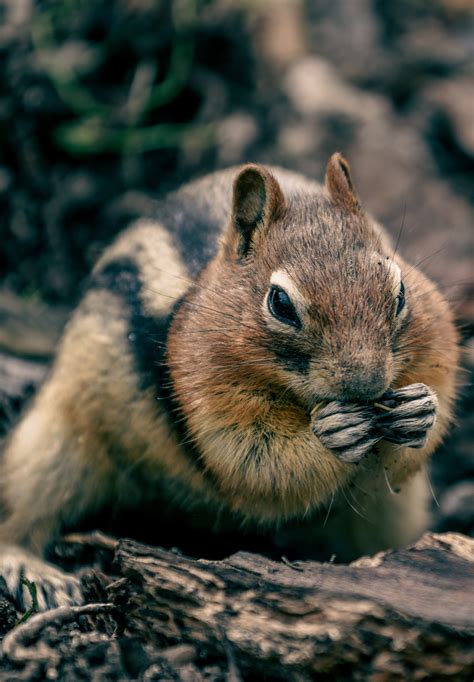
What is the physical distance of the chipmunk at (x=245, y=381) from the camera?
141 inches

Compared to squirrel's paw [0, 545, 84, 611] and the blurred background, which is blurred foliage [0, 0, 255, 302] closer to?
the blurred background

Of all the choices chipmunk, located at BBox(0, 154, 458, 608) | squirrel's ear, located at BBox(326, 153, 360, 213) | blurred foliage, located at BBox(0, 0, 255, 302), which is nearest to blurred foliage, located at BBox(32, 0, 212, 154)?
blurred foliage, located at BBox(0, 0, 255, 302)

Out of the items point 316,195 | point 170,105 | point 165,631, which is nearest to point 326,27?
point 170,105

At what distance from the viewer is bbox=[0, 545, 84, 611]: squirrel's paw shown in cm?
421

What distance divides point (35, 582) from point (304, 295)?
217 cm

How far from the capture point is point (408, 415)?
365 centimetres

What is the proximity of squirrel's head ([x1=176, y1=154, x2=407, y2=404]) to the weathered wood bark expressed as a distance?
2.53 feet

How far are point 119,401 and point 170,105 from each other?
4.77 metres

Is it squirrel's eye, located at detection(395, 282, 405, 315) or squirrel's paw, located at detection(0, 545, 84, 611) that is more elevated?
squirrel's eye, located at detection(395, 282, 405, 315)

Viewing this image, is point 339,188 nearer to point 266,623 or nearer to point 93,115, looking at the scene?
point 266,623

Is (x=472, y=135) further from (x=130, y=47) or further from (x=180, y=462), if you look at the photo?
(x=180, y=462)

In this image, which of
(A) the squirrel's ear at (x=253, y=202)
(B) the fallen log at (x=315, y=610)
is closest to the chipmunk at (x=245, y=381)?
(A) the squirrel's ear at (x=253, y=202)

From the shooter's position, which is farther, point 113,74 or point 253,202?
point 113,74

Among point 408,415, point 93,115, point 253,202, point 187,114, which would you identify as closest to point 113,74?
point 93,115
